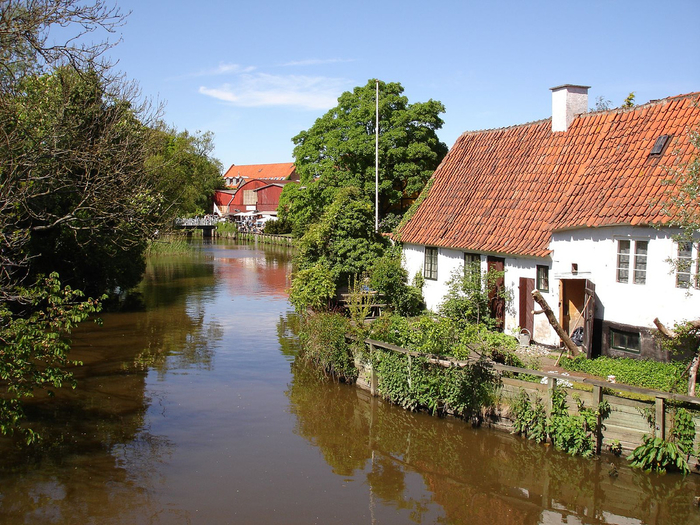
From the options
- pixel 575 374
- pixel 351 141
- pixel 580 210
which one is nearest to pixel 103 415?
pixel 575 374

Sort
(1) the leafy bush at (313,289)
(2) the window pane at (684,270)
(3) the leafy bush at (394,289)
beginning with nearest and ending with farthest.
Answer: (2) the window pane at (684,270) < (1) the leafy bush at (313,289) < (3) the leafy bush at (394,289)

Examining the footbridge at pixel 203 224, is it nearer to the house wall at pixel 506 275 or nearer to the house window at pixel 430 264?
the house wall at pixel 506 275

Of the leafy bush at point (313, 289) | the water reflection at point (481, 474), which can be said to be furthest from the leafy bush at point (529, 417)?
the leafy bush at point (313, 289)

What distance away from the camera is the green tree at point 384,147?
34.4 m

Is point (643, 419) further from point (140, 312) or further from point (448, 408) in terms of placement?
point (140, 312)

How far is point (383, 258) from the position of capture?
24.7 meters

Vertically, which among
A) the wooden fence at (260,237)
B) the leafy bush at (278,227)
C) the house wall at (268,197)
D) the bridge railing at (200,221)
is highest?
the house wall at (268,197)

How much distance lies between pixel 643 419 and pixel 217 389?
456 inches

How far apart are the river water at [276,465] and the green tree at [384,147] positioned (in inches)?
640

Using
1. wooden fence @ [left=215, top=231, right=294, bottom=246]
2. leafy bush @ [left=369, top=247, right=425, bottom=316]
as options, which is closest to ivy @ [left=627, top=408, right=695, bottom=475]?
leafy bush @ [left=369, top=247, right=425, bottom=316]

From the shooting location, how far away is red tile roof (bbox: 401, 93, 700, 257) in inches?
672

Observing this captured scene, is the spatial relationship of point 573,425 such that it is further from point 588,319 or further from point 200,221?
point 200,221

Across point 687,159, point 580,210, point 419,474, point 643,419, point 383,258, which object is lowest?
point 419,474

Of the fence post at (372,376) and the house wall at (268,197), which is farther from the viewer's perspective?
the house wall at (268,197)
